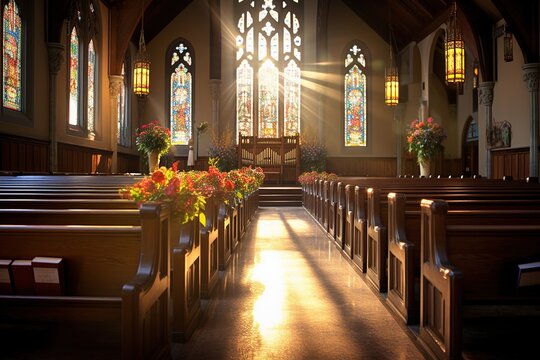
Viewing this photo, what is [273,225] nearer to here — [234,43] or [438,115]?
[438,115]

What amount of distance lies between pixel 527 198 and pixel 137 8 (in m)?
12.4

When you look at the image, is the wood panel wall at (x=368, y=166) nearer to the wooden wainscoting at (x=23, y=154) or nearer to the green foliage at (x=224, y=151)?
the green foliage at (x=224, y=151)

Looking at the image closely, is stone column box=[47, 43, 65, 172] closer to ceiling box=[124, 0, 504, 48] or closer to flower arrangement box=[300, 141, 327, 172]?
ceiling box=[124, 0, 504, 48]

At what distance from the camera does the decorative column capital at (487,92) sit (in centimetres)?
A: 1198

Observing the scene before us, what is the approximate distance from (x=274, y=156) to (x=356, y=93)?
14.5ft

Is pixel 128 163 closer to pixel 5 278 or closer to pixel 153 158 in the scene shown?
pixel 153 158

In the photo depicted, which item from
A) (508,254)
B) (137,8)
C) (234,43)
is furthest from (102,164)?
(508,254)

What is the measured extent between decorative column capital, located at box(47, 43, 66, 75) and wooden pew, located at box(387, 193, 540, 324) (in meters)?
8.82

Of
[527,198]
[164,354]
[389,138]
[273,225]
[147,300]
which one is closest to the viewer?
[147,300]

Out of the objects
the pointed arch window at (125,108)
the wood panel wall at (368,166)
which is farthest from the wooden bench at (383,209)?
the wood panel wall at (368,166)

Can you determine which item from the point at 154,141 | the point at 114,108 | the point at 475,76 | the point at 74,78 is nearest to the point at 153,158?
the point at 154,141

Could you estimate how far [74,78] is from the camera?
37.7 ft

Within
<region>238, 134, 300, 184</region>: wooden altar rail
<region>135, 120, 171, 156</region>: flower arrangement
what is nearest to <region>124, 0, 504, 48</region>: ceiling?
<region>238, 134, 300, 184</region>: wooden altar rail

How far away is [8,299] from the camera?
1.97m
